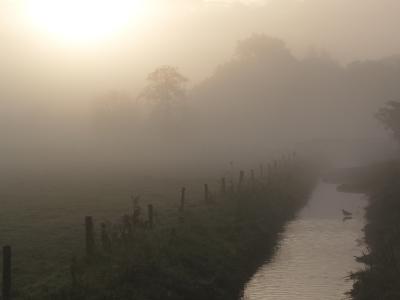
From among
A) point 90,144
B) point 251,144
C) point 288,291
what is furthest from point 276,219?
point 90,144

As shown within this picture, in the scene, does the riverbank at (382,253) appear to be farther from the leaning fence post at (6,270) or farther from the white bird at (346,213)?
the leaning fence post at (6,270)

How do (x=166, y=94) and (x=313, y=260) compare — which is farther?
(x=166, y=94)

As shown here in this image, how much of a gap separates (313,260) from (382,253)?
5429 mm

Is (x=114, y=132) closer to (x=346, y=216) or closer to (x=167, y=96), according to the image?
(x=167, y=96)

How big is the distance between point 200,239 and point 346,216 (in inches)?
845

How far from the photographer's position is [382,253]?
25078 mm

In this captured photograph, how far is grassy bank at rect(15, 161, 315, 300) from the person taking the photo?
1872 centimetres

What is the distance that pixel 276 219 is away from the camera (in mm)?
38875

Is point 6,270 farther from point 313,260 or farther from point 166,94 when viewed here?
point 166,94

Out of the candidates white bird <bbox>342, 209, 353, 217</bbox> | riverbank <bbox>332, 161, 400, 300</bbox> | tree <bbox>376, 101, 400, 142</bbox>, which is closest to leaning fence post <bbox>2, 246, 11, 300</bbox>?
riverbank <bbox>332, 161, 400, 300</bbox>

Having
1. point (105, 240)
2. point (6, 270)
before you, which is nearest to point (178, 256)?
point (105, 240)

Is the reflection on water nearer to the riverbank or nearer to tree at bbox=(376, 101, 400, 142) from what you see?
the riverbank

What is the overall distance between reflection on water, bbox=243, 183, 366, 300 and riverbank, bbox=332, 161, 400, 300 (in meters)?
1.03

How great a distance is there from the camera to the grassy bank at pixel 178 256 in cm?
1872
